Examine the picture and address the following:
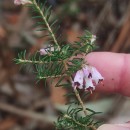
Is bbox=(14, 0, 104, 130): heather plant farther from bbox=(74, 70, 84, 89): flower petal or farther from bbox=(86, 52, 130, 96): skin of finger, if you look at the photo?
bbox=(86, 52, 130, 96): skin of finger

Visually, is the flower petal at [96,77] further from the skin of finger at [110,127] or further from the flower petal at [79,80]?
the skin of finger at [110,127]

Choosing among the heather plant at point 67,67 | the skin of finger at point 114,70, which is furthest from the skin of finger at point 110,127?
the skin of finger at point 114,70

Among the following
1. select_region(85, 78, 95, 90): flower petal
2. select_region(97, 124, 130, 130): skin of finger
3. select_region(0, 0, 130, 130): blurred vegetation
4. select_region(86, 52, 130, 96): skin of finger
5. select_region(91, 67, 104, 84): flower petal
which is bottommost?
select_region(97, 124, 130, 130): skin of finger

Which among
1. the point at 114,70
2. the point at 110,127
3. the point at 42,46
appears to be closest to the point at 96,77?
the point at 110,127

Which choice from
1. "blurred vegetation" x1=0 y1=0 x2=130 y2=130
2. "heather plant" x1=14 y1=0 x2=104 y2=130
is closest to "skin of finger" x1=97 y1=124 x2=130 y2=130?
"heather plant" x1=14 y1=0 x2=104 y2=130

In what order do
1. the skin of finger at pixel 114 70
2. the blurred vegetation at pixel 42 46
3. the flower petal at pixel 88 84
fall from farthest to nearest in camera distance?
the blurred vegetation at pixel 42 46, the skin of finger at pixel 114 70, the flower petal at pixel 88 84

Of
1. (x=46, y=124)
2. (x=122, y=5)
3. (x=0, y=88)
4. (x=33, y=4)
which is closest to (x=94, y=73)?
(x=33, y=4)

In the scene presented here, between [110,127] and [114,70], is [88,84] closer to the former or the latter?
[110,127]

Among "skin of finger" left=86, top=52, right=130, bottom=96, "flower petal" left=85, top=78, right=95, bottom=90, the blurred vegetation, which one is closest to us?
"flower petal" left=85, top=78, right=95, bottom=90
